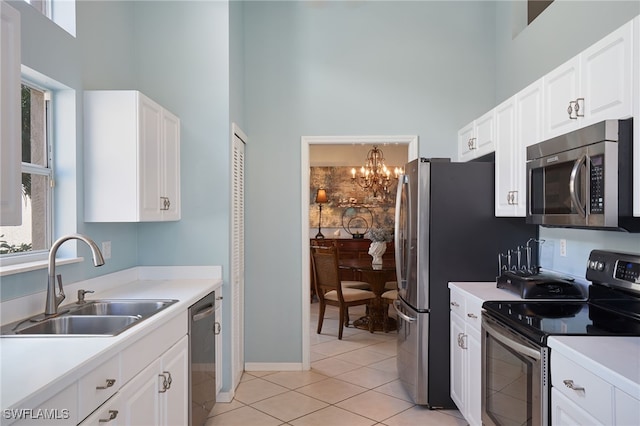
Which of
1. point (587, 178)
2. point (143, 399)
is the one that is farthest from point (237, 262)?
point (587, 178)

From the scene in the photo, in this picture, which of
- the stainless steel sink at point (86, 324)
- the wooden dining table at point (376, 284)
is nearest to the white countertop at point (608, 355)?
the stainless steel sink at point (86, 324)

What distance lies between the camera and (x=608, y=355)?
1563mm

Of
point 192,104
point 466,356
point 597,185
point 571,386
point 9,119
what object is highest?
point 192,104

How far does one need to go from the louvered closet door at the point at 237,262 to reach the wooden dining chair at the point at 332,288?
1423mm

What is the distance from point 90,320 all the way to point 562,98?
8.32 ft

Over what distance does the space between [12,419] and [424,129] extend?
11.9ft

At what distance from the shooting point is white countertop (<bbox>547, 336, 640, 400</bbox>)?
137 centimetres

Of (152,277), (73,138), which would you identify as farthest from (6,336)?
(152,277)

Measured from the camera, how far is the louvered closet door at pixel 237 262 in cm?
359

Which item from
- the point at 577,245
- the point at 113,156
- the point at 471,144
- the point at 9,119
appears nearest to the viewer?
the point at 9,119

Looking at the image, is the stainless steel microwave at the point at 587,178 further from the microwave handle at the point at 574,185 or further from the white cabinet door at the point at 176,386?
the white cabinet door at the point at 176,386

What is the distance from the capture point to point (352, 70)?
13.6ft

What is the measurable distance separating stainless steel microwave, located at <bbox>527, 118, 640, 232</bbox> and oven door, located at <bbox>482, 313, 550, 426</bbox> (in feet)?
1.93

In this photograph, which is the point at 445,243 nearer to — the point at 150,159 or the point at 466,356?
the point at 466,356
